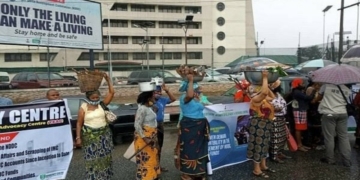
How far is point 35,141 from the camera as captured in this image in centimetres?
440

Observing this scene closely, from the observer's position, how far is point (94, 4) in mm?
8242

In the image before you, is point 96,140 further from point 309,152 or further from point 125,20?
point 125,20

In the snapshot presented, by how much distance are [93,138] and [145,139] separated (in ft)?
2.24

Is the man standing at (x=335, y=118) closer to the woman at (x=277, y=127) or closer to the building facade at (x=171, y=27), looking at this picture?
the woman at (x=277, y=127)

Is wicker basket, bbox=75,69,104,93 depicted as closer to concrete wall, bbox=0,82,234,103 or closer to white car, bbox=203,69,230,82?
concrete wall, bbox=0,82,234,103

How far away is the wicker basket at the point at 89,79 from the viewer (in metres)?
4.67

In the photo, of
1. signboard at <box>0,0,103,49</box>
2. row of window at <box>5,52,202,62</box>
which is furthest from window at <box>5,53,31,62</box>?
signboard at <box>0,0,103,49</box>

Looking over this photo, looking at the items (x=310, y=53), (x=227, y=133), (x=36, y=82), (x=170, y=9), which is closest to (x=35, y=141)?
(x=227, y=133)

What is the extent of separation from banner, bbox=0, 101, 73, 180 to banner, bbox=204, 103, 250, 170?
2.15 metres

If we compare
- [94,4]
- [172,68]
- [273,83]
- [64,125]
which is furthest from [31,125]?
[172,68]

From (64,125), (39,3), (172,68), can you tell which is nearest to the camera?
(64,125)

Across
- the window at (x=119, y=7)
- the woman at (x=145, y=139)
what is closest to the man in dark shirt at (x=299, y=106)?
the woman at (x=145, y=139)

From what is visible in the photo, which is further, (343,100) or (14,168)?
(343,100)

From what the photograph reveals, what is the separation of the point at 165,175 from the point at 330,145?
2954 mm
